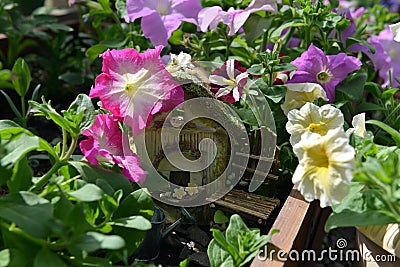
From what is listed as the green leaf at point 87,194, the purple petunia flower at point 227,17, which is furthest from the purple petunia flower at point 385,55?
the green leaf at point 87,194

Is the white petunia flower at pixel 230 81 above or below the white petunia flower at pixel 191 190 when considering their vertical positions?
above

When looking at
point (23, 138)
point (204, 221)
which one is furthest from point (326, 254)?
point (23, 138)

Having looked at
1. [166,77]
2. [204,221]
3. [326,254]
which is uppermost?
[166,77]

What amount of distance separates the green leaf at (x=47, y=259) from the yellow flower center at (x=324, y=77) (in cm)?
55

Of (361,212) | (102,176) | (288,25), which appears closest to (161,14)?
(288,25)

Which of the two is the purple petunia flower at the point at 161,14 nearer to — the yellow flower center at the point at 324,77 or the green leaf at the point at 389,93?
the yellow flower center at the point at 324,77

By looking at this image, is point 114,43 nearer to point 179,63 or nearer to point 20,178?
point 179,63

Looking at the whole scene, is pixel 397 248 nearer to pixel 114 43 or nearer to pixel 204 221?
pixel 204 221

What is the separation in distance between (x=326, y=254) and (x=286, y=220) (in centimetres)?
41

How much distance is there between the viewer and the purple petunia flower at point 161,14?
0.97 m

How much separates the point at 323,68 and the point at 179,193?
0.33 meters

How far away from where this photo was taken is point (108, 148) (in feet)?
2.43

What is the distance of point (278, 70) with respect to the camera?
83cm

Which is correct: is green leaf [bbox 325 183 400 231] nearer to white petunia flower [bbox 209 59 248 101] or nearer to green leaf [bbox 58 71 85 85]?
white petunia flower [bbox 209 59 248 101]
